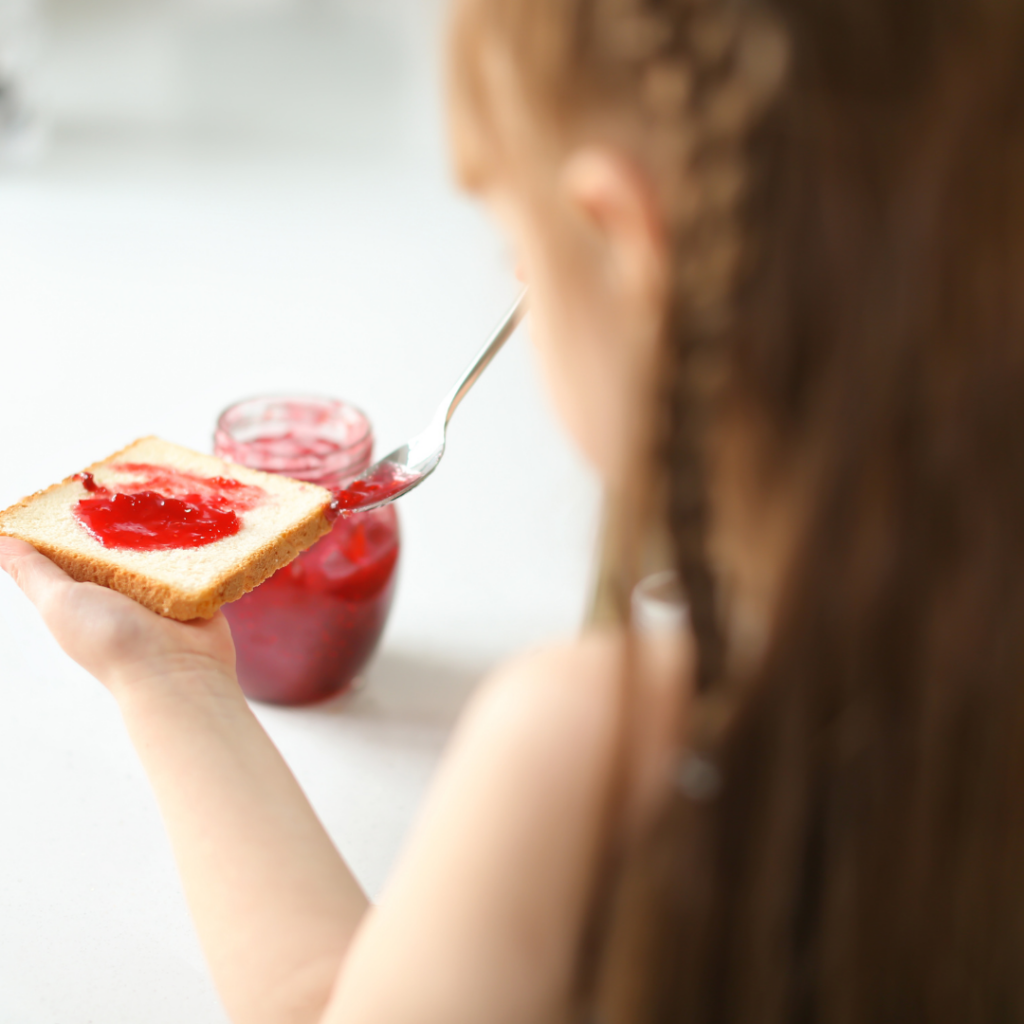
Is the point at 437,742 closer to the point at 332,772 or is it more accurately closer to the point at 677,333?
the point at 332,772

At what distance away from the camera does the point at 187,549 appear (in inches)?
29.1

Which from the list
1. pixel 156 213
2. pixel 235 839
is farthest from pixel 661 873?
pixel 156 213

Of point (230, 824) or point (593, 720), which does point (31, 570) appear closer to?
point (230, 824)

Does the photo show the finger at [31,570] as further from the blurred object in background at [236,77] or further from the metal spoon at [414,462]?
the blurred object in background at [236,77]

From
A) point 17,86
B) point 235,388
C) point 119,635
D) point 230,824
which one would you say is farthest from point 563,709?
point 17,86

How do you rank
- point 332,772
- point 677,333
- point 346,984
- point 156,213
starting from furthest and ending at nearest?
point 156,213
point 332,772
point 346,984
point 677,333

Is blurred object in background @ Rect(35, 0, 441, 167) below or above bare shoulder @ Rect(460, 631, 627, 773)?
above

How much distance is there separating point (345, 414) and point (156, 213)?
0.87 meters

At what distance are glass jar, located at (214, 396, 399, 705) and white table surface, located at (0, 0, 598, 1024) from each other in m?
0.05

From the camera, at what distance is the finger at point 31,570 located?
704 millimetres

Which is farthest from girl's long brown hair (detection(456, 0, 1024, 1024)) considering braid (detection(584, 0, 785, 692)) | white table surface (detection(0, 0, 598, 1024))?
white table surface (detection(0, 0, 598, 1024))

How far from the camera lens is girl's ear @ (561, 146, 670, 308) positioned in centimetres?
37

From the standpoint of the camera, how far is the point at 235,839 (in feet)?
1.90

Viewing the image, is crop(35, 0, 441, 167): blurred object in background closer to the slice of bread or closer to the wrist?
the slice of bread
